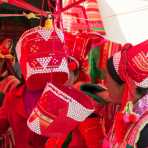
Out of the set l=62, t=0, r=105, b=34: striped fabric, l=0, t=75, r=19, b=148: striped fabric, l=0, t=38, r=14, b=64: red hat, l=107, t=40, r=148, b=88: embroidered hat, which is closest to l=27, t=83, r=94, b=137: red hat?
l=107, t=40, r=148, b=88: embroidered hat

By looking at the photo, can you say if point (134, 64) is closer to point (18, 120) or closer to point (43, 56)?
point (43, 56)

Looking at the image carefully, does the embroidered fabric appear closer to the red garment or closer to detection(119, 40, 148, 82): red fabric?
detection(119, 40, 148, 82): red fabric

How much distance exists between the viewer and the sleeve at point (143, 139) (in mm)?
986

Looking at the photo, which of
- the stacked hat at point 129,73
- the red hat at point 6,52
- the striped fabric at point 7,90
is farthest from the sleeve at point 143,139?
the red hat at point 6,52

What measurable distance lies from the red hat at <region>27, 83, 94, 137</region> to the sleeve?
0.16m

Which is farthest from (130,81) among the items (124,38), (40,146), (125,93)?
(124,38)

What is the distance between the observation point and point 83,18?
1591 millimetres

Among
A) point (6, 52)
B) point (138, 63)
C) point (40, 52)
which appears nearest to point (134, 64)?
point (138, 63)

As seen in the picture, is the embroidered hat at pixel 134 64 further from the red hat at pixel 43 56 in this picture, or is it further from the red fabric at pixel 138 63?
the red hat at pixel 43 56

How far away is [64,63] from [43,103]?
0.39 ft

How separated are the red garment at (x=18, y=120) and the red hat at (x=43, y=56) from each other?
16cm

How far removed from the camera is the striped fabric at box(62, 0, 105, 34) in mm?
1557

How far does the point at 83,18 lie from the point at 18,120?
58cm

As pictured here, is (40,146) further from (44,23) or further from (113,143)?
(44,23)
